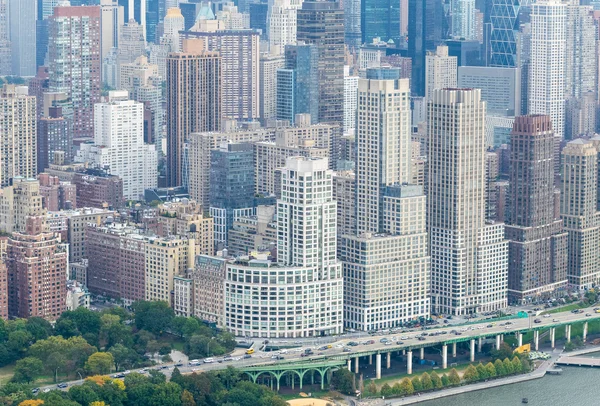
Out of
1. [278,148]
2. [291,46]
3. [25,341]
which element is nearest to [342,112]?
[291,46]

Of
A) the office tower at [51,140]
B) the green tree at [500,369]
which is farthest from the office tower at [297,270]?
the office tower at [51,140]

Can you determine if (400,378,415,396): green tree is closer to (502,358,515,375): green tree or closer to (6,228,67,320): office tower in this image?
(502,358,515,375): green tree

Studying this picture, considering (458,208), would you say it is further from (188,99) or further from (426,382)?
(188,99)

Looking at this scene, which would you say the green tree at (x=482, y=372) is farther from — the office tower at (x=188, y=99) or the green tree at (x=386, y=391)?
the office tower at (x=188, y=99)

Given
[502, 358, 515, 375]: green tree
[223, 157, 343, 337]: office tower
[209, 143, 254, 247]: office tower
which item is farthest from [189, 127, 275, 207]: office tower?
[502, 358, 515, 375]: green tree

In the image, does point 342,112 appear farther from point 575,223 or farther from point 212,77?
point 575,223

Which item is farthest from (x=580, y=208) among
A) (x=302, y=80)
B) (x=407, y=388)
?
(x=302, y=80)
